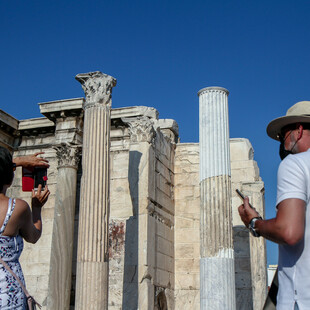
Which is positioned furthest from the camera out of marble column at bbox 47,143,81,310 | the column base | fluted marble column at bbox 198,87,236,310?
marble column at bbox 47,143,81,310

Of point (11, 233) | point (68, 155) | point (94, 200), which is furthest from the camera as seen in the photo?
point (68, 155)

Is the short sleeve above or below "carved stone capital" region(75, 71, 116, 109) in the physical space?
below

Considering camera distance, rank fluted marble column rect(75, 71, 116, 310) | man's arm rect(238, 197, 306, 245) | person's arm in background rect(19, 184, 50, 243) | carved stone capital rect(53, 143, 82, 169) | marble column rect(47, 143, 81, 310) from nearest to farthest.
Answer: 1. man's arm rect(238, 197, 306, 245)
2. person's arm in background rect(19, 184, 50, 243)
3. fluted marble column rect(75, 71, 116, 310)
4. marble column rect(47, 143, 81, 310)
5. carved stone capital rect(53, 143, 82, 169)

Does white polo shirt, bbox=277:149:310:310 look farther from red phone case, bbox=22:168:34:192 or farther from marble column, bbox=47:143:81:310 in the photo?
marble column, bbox=47:143:81:310

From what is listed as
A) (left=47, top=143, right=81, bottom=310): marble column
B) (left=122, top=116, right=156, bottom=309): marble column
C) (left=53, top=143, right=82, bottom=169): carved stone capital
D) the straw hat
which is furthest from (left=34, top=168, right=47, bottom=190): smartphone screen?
(left=53, top=143, right=82, bottom=169): carved stone capital

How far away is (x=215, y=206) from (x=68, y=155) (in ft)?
20.1

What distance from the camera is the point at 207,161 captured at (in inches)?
479

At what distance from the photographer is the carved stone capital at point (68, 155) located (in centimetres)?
1612

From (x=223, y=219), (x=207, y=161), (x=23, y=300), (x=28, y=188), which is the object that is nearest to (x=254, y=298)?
(x=223, y=219)

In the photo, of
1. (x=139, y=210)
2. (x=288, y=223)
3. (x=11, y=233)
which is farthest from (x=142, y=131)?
(x=288, y=223)

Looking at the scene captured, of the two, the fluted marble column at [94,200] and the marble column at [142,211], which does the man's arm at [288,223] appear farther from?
the marble column at [142,211]

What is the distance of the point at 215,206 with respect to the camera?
39.1 feet

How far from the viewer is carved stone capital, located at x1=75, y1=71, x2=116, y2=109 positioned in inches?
503

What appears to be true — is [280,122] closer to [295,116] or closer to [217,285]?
[295,116]
